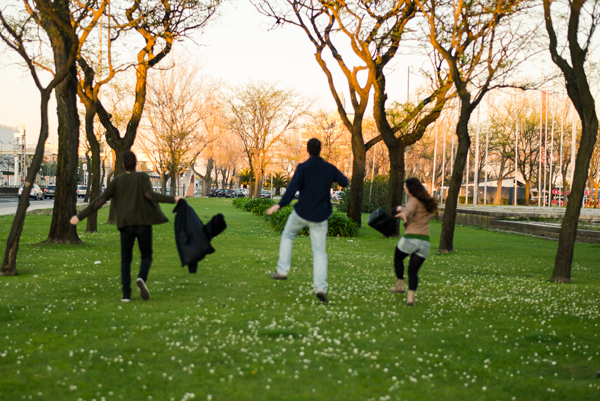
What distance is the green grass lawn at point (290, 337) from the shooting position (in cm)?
425

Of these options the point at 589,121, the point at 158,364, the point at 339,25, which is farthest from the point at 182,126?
the point at 158,364

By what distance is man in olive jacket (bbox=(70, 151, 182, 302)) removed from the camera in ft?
22.9

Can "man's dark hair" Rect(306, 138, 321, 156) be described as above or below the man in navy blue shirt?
above

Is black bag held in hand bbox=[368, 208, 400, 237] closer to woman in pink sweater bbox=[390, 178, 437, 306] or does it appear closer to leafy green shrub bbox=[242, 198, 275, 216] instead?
woman in pink sweater bbox=[390, 178, 437, 306]

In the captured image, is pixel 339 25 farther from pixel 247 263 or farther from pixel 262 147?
pixel 262 147

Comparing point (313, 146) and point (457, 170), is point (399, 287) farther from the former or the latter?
point (457, 170)

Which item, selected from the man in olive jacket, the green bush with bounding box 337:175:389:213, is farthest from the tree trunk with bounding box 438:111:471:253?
the green bush with bounding box 337:175:389:213

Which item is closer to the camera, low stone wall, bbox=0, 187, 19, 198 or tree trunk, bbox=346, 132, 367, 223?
tree trunk, bbox=346, 132, 367, 223

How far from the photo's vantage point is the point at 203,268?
1061 centimetres

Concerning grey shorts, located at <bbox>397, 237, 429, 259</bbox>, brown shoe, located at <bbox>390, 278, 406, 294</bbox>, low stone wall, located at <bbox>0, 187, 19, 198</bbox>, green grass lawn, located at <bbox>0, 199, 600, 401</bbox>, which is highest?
low stone wall, located at <bbox>0, 187, 19, 198</bbox>

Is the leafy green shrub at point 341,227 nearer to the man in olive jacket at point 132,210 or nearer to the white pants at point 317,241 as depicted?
the white pants at point 317,241

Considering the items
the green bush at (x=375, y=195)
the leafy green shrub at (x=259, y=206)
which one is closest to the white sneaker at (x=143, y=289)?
the leafy green shrub at (x=259, y=206)

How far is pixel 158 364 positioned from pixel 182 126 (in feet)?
133

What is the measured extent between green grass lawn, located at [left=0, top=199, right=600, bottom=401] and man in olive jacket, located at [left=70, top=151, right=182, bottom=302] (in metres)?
0.54
